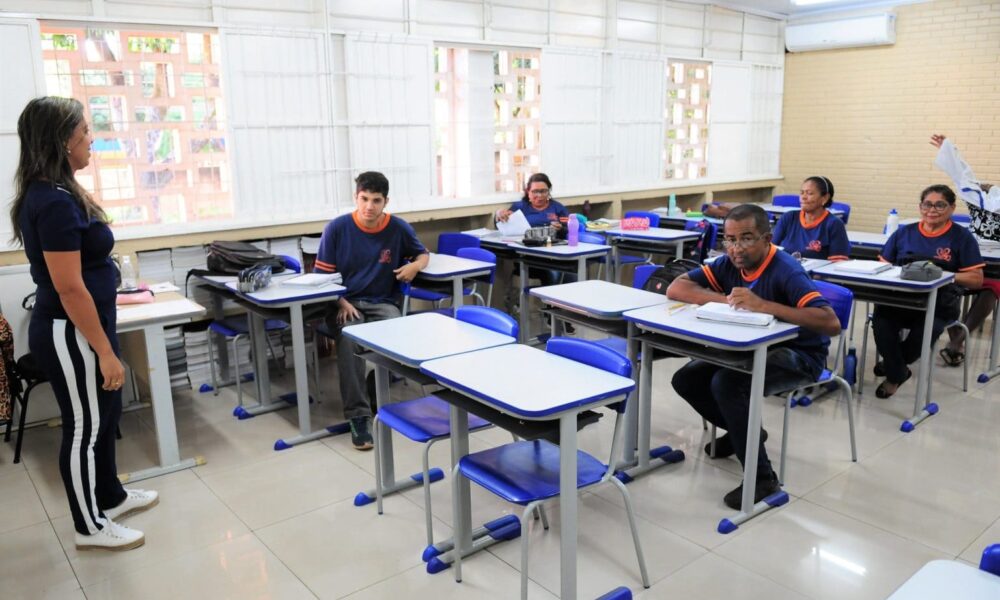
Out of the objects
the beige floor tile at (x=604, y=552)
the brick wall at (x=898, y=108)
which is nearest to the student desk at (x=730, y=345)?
the beige floor tile at (x=604, y=552)

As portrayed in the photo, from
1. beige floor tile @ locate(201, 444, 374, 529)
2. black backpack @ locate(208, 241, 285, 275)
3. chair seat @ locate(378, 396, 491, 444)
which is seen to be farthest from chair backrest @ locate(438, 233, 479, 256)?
chair seat @ locate(378, 396, 491, 444)

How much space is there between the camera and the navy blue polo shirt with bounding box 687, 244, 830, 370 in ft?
9.57

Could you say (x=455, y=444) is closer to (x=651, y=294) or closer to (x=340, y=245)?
(x=651, y=294)

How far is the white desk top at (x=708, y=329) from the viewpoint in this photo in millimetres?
2682

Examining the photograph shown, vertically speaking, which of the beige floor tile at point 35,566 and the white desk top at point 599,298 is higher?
the white desk top at point 599,298

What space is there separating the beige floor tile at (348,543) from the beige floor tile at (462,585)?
0.05 metres

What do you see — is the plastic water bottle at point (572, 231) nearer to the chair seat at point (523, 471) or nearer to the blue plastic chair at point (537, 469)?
the blue plastic chair at point (537, 469)

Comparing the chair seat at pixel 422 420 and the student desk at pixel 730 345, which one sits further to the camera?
the student desk at pixel 730 345

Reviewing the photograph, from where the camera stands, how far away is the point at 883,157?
784cm

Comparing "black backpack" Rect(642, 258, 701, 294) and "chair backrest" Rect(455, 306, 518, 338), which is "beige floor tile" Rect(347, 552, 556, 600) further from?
"black backpack" Rect(642, 258, 701, 294)

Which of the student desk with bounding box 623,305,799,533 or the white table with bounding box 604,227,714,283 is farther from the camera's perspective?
the white table with bounding box 604,227,714,283

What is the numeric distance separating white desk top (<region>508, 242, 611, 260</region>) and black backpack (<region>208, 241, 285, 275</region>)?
173 cm

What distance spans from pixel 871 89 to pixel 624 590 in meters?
7.22

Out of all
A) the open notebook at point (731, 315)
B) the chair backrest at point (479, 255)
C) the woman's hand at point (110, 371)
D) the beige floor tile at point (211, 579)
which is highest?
the open notebook at point (731, 315)
